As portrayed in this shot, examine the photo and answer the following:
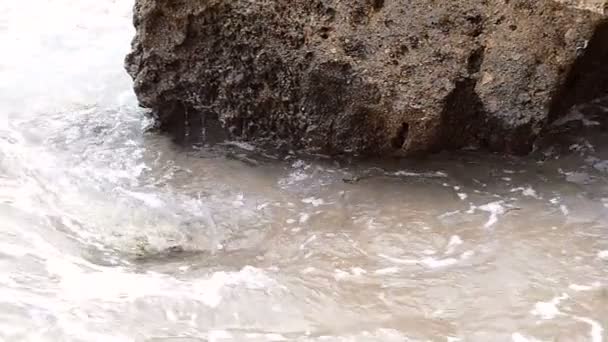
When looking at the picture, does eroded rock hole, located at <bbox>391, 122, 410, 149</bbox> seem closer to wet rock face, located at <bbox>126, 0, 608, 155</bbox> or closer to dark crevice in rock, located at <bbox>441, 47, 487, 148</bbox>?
wet rock face, located at <bbox>126, 0, 608, 155</bbox>

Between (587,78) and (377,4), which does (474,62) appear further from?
(587,78)

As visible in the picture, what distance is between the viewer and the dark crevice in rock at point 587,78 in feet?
13.3

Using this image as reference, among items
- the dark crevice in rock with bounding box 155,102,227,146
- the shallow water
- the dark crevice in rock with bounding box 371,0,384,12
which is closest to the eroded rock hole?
the shallow water

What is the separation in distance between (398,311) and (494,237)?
2.56 feet

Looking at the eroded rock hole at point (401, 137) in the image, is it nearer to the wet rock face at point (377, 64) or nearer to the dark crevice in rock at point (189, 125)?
the wet rock face at point (377, 64)

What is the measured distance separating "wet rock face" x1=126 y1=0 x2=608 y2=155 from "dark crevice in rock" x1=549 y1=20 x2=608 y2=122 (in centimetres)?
3

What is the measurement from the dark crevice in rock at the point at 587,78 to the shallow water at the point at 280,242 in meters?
0.28

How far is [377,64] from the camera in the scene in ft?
13.4

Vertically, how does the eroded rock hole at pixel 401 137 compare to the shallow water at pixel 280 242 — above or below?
above

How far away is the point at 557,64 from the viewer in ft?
13.1

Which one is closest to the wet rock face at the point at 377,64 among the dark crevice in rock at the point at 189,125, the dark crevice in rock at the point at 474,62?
the dark crevice in rock at the point at 474,62

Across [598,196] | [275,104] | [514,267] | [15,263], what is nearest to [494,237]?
[514,267]

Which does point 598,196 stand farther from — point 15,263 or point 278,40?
point 15,263

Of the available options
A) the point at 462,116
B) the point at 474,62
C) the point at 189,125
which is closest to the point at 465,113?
the point at 462,116
